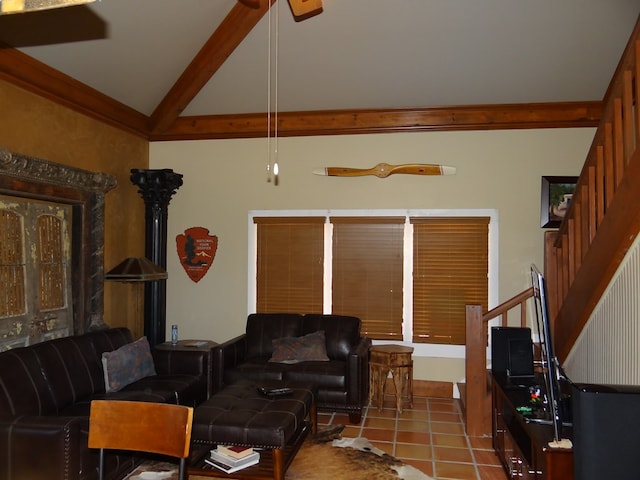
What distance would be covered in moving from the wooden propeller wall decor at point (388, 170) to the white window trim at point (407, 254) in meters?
0.42

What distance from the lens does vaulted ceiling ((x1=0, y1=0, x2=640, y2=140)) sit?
4.48m

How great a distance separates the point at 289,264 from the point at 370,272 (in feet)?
3.13

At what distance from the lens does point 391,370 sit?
5242 millimetres

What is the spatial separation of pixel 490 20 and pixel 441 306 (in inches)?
116

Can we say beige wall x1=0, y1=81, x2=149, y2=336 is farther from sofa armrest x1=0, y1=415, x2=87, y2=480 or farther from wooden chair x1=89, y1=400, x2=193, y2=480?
wooden chair x1=89, y1=400, x2=193, y2=480

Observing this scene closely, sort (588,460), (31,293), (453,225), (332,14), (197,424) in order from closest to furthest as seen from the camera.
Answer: (588,460) → (197,424) → (31,293) → (332,14) → (453,225)

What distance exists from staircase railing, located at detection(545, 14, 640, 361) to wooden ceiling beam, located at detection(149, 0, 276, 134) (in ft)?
10.1

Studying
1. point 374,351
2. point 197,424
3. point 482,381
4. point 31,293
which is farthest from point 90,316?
point 482,381

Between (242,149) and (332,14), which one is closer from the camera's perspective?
(332,14)

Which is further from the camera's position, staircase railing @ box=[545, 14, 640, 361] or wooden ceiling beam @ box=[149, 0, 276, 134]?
wooden ceiling beam @ box=[149, 0, 276, 134]

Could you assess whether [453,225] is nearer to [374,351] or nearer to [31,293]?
[374,351]

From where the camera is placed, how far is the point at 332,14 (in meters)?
4.79

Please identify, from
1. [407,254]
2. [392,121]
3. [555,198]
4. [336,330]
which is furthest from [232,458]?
[555,198]

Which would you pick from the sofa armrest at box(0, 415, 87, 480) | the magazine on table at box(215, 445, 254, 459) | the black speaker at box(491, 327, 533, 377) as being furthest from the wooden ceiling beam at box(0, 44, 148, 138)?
the black speaker at box(491, 327, 533, 377)
